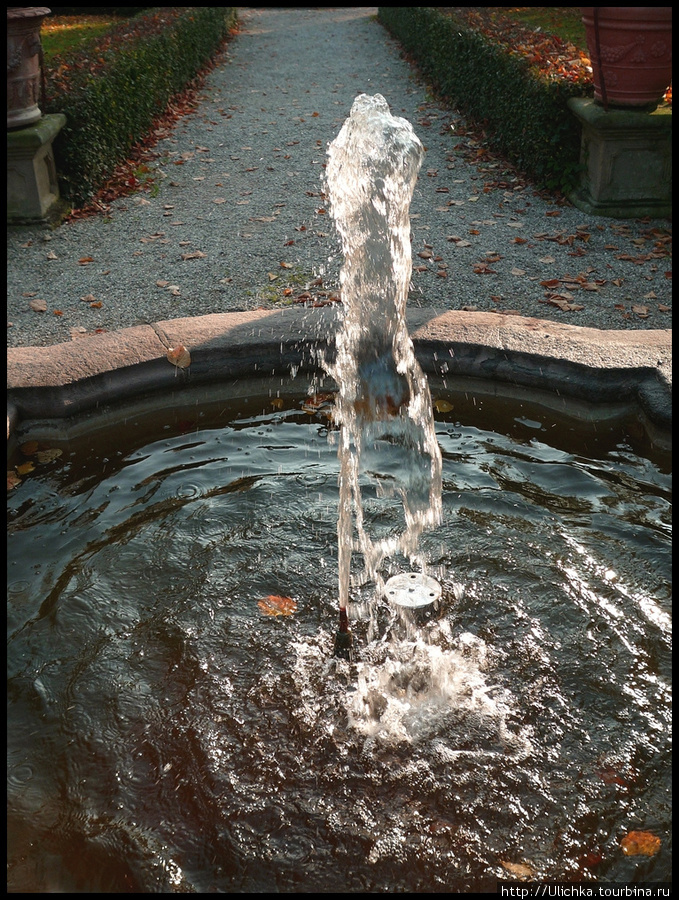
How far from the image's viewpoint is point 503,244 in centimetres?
630

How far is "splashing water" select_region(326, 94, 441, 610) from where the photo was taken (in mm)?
3180

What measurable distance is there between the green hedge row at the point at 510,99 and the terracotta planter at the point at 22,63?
425 centimetres

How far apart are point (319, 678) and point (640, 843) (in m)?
1.07

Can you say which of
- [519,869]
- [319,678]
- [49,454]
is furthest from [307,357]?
[519,869]

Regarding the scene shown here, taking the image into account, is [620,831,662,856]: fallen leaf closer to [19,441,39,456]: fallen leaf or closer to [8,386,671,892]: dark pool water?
[8,386,671,892]: dark pool water

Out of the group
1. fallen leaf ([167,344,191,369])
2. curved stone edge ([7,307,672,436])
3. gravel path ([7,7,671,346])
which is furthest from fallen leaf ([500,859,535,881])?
gravel path ([7,7,671,346])

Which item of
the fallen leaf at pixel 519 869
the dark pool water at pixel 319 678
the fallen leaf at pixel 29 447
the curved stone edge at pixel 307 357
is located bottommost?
the fallen leaf at pixel 519 869

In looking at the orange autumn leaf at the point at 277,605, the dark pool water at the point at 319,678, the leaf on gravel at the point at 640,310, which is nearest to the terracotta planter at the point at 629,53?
the leaf on gravel at the point at 640,310

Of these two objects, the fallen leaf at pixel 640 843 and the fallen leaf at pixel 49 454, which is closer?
the fallen leaf at pixel 640 843

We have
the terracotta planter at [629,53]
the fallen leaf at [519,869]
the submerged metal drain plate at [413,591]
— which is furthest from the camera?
the terracotta planter at [629,53]

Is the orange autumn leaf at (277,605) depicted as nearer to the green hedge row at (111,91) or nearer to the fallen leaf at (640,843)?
the fallen leaf at (640,843)

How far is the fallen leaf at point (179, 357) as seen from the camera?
423cm

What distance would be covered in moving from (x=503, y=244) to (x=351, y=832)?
5.02m

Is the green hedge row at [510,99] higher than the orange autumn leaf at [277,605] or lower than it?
higher
